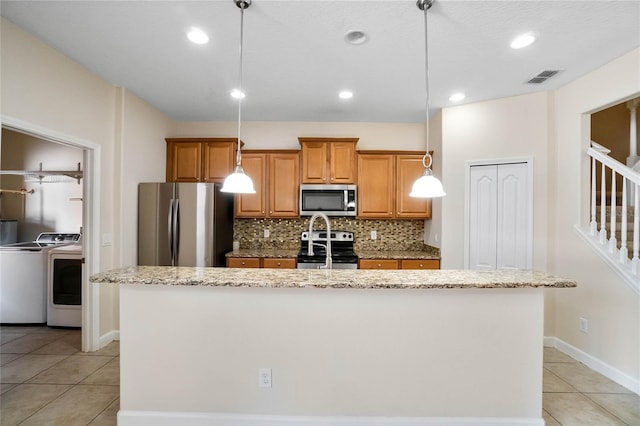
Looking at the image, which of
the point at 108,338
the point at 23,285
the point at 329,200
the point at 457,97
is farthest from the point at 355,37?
the point at 23,285

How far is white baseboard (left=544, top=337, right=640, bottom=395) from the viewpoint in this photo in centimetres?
241

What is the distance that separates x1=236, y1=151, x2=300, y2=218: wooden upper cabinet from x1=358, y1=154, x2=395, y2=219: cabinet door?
915mm

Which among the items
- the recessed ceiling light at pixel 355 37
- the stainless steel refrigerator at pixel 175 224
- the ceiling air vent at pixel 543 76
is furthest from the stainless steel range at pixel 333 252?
the ceiling air vent at pixel 543 76

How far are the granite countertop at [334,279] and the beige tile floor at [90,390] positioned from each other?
3.52 feet

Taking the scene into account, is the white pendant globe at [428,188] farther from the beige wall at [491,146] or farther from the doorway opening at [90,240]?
the doorway opening at [90,240]

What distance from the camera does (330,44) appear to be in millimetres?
2369

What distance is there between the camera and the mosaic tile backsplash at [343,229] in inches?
172

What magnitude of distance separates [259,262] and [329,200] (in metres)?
1.23

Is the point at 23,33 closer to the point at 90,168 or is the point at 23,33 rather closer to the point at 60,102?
the point at 60,102

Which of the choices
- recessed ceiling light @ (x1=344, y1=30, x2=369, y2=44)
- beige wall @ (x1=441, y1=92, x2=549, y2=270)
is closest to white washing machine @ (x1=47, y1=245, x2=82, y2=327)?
recessed ceiling light @ (x1=344, y1=30, x2=369, y2=44)

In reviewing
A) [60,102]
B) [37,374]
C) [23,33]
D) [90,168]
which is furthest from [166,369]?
[23,33]

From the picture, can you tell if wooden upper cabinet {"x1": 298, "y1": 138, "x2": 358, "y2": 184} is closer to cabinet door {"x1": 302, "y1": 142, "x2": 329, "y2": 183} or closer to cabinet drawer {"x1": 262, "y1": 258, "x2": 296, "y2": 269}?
cabinet door {"x1": 302, "y1": 142, "x2": 329, "y2": 183}

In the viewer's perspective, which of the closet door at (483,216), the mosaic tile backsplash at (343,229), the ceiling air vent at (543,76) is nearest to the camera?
the ceiling air vent at (543,76)

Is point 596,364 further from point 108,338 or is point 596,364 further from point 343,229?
point 108,338
